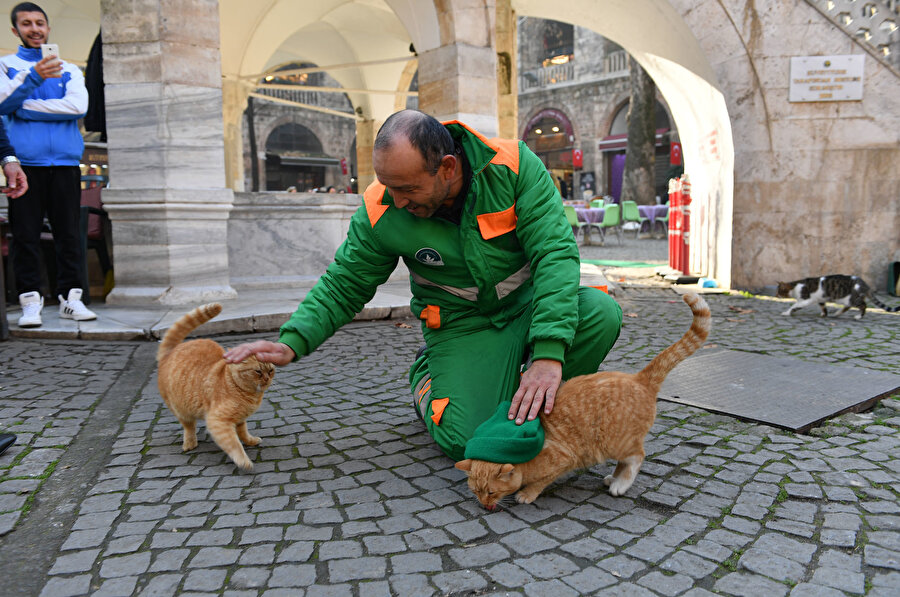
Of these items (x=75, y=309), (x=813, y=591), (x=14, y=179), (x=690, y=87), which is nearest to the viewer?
(x=813, y=591)

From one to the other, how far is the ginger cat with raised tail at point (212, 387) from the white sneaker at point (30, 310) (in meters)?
2.98

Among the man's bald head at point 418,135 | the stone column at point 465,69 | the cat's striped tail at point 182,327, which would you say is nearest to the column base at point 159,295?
the cat's striped tail at point 182,327

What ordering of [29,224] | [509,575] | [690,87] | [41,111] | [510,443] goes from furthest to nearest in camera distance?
[690,87] < [29,224] < [41,111] < [510,443] < [509,575]

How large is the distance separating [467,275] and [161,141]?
4565 mm

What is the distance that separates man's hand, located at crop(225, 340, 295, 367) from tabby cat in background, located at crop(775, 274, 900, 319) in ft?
18.9

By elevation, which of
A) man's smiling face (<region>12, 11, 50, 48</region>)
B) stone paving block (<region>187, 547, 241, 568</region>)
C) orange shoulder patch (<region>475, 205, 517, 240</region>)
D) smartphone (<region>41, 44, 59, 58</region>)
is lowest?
stone paving block (<region>187, 547, 241, 568</region>)

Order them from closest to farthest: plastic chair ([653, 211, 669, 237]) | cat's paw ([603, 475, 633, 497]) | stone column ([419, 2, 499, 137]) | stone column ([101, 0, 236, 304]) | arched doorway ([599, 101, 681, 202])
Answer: cat's paw ([603, 475, 633, 497]) → stone column ([101, 0, 236, 304]) → stone column ([419, 2, 499, 137]) → plastic chair ([653, 211, 669, 237]) → arched doorway ([599, 101, 681, 202])

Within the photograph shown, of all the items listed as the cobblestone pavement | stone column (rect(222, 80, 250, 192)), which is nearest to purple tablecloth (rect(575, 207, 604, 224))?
stone column (rect(222, 80, 250, 192))

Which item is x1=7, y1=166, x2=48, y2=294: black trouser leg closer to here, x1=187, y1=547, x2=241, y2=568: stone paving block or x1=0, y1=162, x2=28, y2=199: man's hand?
x1=0, y1=162, x2=28, y2=199: man's hand

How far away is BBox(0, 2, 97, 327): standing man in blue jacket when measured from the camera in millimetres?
5009

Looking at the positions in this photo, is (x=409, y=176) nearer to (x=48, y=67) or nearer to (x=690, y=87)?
(x=48, y=67)

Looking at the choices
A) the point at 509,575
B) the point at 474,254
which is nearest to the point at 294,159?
the point at 474,254

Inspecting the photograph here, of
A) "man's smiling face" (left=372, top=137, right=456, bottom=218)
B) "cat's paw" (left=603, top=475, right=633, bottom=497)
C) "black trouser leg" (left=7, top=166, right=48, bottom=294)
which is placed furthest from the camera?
"black trouser leg" (left=7, top=166, right=48, bottom=294)

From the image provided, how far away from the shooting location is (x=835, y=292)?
6324mm
